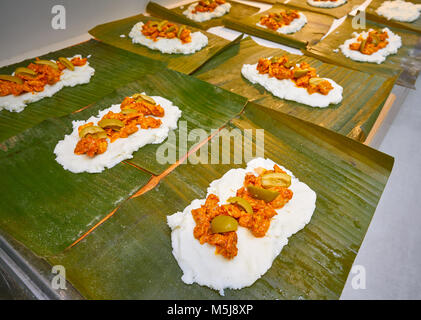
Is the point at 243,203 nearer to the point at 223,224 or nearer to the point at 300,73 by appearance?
the point at 223,224

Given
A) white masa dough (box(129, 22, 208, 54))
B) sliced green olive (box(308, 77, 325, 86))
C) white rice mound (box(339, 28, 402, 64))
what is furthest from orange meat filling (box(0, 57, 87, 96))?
white rice mound (box(339, 28, 402, 64))

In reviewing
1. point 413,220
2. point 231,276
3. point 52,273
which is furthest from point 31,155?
point 413,220

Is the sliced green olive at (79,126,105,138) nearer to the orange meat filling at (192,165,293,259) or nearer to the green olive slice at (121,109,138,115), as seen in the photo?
the green olive slice at (121,109,138,115)

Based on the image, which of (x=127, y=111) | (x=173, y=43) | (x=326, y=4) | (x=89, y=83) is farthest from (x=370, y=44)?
(x=89, y=83)

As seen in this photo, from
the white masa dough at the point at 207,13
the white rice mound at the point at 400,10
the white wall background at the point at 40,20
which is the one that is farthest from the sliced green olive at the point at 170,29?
the white rice mound at the point at 400,10
